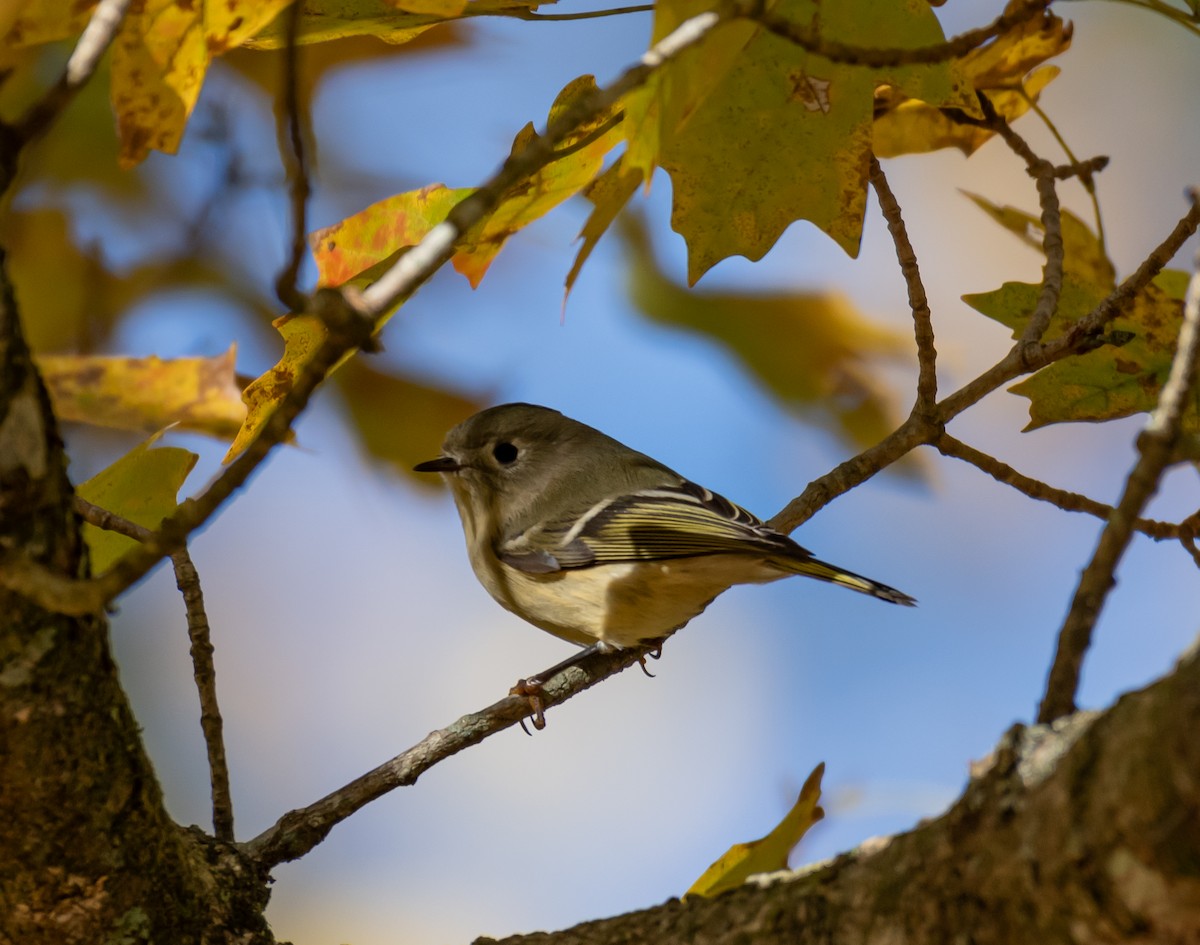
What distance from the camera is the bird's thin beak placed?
1977 mm

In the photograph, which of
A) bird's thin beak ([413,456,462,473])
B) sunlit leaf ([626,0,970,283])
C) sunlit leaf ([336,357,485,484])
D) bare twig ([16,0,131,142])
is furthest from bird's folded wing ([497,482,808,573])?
bare twig ([16,0,131,142])

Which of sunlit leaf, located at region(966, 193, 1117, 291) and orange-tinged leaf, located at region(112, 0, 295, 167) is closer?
orange-tinged leaf, located at region(112, 0, 295, 167)

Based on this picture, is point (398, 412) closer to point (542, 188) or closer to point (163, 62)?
point (542, 188)

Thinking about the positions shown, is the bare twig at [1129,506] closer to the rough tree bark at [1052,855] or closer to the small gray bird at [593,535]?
the rough tree bark at [1052,855]

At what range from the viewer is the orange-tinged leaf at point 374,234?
1.08 meters

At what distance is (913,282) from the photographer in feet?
4.07

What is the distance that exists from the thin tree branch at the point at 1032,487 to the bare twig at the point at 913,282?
0.20 ft

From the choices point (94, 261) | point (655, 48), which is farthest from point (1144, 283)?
point (94, 261)

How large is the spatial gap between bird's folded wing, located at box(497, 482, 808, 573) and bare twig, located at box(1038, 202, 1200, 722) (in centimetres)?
89

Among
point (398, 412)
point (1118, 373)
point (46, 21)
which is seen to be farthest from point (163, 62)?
point (398, 412)

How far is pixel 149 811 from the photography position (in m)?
0.88

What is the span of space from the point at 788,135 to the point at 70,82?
616mm

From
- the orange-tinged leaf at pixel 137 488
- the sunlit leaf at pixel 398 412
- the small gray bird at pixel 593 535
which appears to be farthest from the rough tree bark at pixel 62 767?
the sunlit leaf at pixel 398 412

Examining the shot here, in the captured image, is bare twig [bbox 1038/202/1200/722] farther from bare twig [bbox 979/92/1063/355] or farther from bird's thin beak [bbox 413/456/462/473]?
bird's thin beak [bbox 413/456/462/473]
